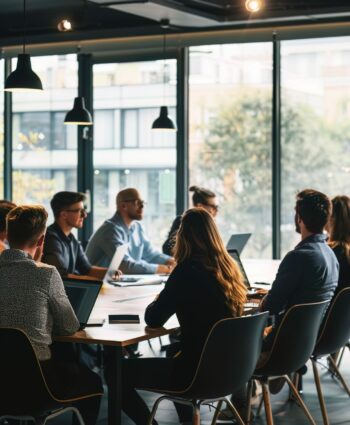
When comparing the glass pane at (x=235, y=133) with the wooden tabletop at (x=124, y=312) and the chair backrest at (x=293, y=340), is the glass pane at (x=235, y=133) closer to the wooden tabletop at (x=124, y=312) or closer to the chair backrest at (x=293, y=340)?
the wooden tabletop at (x=124, y=312)

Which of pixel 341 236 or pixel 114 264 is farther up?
pixel 341 236

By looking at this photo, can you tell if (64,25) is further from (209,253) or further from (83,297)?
(209,253)

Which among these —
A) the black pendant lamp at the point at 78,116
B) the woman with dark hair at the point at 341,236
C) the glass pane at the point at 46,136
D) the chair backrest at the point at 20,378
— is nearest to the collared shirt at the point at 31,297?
the chair backrest at the point at 20,378

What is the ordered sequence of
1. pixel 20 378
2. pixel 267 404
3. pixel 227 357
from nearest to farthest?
pixel 20 378 → pixel 227 357 → pixel 267 404

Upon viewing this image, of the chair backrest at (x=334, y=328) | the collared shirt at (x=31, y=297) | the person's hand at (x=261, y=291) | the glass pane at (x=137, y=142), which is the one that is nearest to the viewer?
the collared shirt at (x=31, y=297)

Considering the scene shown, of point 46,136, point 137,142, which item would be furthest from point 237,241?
point 46,136

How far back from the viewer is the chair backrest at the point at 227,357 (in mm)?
4012

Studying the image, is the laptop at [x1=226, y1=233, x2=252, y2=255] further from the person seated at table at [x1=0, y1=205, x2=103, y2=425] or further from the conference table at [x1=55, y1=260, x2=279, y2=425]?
the person seated at table at [x1=0, y1=205, x2=103, y2=425]

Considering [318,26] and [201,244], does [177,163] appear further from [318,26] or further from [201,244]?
[201,244]

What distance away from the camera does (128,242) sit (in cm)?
754

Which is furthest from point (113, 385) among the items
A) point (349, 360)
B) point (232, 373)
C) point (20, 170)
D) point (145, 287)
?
point (20, 170)

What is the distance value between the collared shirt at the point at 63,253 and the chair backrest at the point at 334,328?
1.86m

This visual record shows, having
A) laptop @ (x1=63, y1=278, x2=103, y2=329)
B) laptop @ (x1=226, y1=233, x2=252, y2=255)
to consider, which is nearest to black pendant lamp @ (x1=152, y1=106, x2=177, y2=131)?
laptop @ (x1=226, y1=233, x2=252, y2=255)

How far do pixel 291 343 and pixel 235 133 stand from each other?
5.74 m
